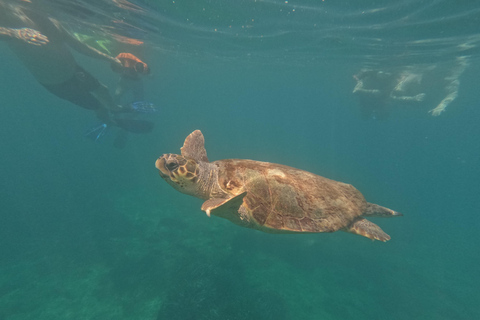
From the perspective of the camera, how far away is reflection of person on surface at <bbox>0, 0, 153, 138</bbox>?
1131 cm

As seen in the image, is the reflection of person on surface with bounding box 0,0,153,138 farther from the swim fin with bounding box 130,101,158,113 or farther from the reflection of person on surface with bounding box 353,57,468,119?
the reflection of person on surface with bounding box 353,57,468,119

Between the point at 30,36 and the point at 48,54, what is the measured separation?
1.16m

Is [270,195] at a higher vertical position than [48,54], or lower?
higher

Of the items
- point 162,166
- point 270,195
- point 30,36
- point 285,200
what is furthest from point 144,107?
point 285,200

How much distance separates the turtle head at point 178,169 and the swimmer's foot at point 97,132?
1564cm

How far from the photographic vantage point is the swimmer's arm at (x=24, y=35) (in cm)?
1061

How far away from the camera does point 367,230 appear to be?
3.59 metres

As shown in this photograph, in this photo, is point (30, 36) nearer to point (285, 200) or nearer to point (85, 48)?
point (85, 48)

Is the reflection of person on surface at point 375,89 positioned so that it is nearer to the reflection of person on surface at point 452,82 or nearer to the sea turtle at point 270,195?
the reflection of person on surface at point 452,82

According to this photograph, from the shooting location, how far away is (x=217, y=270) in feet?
→ 26.3

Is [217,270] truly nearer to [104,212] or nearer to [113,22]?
[104,212]

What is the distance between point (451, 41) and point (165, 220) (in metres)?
23.5

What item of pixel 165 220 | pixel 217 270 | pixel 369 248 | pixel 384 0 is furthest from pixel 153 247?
pixel 384 0

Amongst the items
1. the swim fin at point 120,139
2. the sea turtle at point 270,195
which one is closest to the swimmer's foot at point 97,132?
the swim fin at point 120,139
